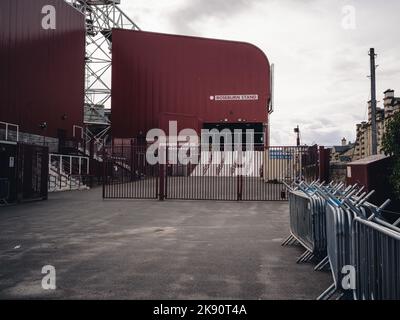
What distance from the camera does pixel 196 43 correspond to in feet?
116

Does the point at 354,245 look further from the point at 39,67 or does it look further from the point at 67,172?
the point at 39,67

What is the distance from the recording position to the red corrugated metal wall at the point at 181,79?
34812 millimetres

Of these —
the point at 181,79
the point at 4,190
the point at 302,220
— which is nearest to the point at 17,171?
the point at 4,190

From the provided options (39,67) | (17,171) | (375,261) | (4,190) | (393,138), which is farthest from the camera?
(39,67)

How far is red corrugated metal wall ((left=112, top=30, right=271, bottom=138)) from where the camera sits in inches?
1371

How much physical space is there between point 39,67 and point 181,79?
14324 mm

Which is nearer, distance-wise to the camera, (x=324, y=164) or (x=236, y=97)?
(x=324, y=164)

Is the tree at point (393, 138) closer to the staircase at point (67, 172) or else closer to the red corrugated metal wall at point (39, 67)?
the staircase at point (67, 172)

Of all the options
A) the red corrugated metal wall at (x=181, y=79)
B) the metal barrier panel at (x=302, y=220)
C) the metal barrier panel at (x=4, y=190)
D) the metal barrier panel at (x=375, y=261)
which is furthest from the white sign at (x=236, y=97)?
the metal barrier panel at (x=375, y=261)

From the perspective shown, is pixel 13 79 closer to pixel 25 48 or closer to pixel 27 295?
pixel 25 48

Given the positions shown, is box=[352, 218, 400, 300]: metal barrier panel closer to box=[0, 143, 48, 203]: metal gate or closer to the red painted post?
the red painted post

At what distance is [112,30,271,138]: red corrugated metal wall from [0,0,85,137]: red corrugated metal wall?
506 centimetres

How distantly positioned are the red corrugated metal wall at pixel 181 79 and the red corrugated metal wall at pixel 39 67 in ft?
16.6

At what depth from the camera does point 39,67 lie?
24109mm
